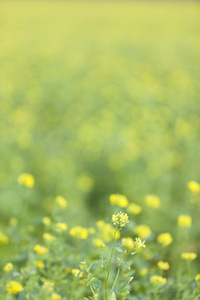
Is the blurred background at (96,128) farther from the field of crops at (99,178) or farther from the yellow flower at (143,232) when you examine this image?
the yellow flower at (143,232)

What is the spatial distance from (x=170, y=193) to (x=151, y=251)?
1615 millimetres

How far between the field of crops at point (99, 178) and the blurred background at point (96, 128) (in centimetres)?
2

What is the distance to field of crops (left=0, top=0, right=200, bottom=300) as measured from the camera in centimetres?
213

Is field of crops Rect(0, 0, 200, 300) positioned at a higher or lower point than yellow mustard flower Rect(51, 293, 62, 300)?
higher

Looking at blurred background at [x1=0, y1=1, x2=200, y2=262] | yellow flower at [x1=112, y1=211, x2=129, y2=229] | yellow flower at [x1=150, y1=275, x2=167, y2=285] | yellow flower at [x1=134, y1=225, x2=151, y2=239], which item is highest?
blurred background at [x1=0, y1=1, x2=200, y2=262]

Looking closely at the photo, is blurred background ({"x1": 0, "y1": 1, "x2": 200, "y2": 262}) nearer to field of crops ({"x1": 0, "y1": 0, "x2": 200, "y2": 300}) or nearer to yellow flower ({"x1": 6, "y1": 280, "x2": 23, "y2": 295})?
field of crops ({"x1": 0, "y1": 0, "x2": 200, "y2": 300})

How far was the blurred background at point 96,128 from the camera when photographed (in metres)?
3.88

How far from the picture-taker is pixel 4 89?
23.7 feet

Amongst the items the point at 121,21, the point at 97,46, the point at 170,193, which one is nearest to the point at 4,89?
the point at 170,193

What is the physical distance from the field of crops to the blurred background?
0.06 ft

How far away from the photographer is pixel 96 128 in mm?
5016

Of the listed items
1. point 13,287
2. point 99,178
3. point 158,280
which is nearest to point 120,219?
point 158,280

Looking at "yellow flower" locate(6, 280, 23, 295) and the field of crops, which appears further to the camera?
the field of crops

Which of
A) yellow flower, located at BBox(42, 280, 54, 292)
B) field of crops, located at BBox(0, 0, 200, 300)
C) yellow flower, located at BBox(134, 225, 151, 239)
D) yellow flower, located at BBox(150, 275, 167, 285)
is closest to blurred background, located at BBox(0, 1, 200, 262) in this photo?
field of crops, located at BBox(0, 0, 200, 300)
